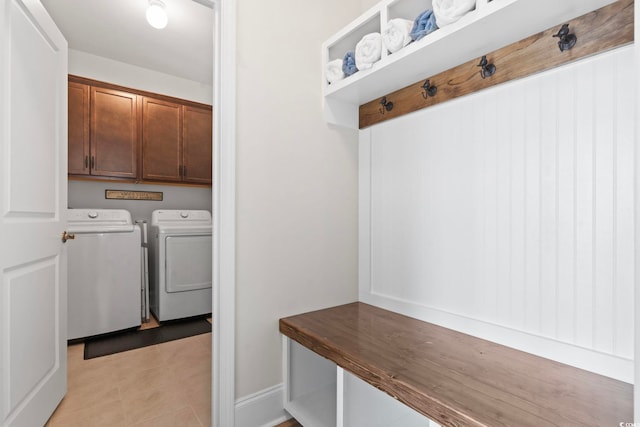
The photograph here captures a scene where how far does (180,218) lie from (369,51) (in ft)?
8.94

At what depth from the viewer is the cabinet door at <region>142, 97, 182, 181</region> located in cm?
319

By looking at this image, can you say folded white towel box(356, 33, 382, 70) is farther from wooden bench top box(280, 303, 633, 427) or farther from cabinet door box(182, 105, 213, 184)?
cabinet door box(182, 105, 213, 184)

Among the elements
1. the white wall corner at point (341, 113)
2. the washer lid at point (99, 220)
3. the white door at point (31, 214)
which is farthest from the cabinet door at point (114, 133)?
the white wall corner at point (341, 113)

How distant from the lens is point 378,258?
1923mm

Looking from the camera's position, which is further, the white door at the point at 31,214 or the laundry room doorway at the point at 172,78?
the laundry room doorway at the point at 172,78

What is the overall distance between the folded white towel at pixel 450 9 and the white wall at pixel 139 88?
3162 millimetres

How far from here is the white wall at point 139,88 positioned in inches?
120

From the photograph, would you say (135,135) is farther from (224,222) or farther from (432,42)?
(432,42)

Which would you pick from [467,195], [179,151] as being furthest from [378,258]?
[179,151]

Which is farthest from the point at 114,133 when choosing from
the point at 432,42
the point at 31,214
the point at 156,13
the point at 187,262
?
the point at 432,42

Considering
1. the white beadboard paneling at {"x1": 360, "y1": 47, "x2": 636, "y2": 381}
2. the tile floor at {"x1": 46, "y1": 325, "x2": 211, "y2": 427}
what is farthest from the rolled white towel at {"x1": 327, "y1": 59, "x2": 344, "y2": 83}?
the tile floor at {"x1": 46, "y1": 325, "x2": 211, "y2": 427}

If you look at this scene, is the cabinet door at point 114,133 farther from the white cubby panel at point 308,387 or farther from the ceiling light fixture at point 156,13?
the white cubby panel at point 308,387

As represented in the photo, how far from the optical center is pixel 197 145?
3.53 m

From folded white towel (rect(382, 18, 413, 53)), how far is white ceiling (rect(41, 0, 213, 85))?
145 centimetres
